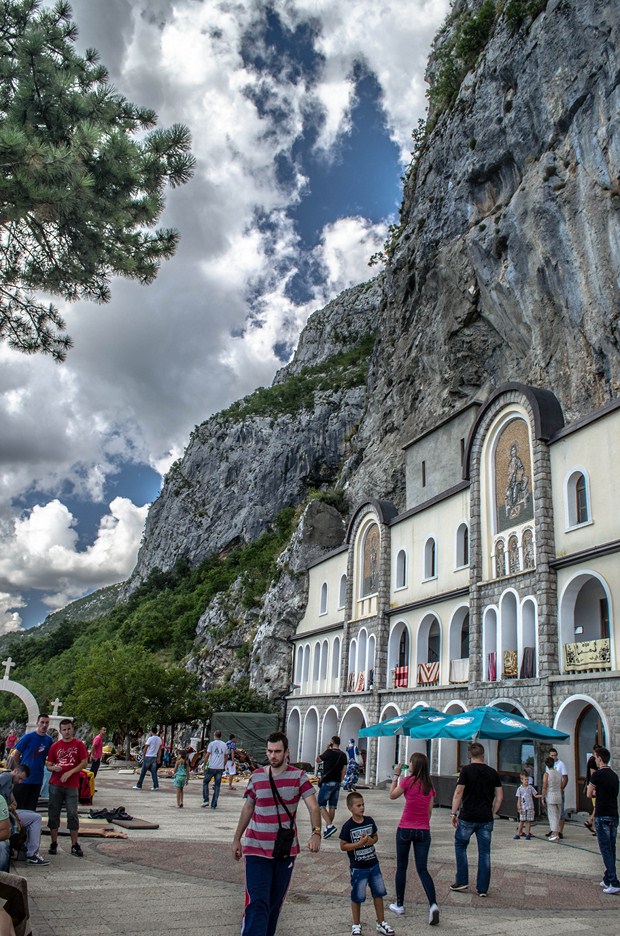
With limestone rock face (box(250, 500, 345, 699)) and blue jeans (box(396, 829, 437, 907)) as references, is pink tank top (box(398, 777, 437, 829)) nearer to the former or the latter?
blue jeans (box(396, 829, 437, 907))

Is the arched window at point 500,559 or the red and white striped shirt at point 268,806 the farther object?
the arched window at point 500,559

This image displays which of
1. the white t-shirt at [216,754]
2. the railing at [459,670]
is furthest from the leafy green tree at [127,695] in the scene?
the white t-shirt at [216,754]

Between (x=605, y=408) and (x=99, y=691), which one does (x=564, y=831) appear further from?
(x=99, y=691)

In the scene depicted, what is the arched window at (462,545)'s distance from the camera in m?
25.3

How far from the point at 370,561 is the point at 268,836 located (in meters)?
27.5

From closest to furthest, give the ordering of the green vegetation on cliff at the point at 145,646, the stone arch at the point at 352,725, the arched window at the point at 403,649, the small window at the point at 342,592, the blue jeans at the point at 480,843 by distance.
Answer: the blue jeans at the point at 480,843 → the arched window at the point at 403,649 → the stone arch at the point at 352,725 → the small window at the point at 342,592 → the green vegetation on cliff at the point at 145,646

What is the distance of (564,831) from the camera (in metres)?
15.7

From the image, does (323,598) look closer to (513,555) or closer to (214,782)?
(513,555)

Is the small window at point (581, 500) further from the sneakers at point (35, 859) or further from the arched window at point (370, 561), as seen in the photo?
the sneakers at point (35, 859)

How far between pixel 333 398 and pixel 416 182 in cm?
2944

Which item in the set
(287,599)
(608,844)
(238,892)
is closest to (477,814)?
(608,844)

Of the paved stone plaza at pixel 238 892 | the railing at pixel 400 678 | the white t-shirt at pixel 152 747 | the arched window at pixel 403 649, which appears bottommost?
the paved stone plaza at pixel 238 892

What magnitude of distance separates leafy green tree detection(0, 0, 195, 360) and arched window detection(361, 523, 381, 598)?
21320 millimetres

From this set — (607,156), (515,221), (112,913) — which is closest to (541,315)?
(515,221)
